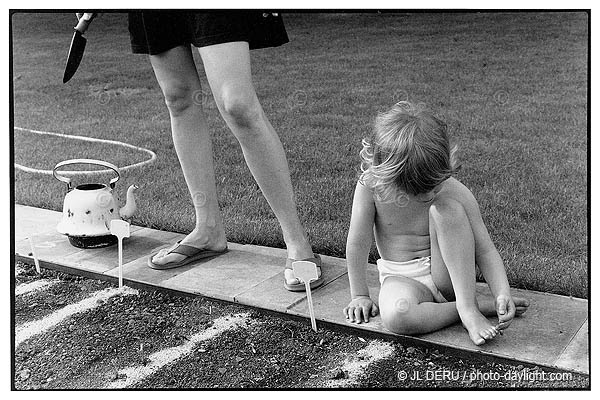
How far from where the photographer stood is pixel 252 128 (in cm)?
227

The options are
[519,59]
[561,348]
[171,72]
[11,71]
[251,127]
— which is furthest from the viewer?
[519,59]

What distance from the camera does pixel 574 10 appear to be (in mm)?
1996

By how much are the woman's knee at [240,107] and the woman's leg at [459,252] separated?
572 mm

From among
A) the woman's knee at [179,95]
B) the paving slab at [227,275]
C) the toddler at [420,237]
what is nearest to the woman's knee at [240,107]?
the woman's knee at [179,95]

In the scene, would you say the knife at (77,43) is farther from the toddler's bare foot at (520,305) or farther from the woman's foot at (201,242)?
the toddler's bare foot at (520,305)

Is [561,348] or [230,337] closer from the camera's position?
[561,348]

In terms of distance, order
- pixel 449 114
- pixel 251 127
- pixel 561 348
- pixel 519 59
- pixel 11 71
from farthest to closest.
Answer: pixel 449 114
pixel 519 59
pixel 251 127
pixel 11 71
pixel 561 348

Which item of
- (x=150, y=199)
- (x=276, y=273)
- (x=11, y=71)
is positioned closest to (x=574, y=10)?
(x=276, y=273)

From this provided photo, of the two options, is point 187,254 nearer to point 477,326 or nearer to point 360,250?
point 360,250

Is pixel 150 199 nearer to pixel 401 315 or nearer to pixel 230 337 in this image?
pixel 230 337

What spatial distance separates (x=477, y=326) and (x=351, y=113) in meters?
1.46

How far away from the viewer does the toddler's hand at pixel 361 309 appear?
2.10 metres

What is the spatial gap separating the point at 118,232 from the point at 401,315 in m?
0.99

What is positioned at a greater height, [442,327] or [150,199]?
[150,199]
